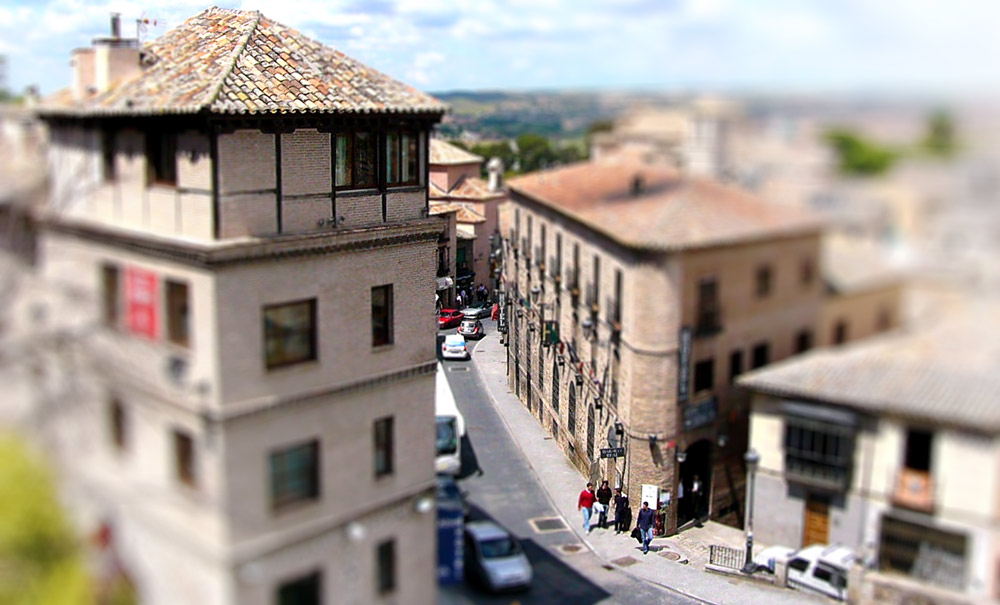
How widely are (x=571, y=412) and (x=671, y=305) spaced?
9.48m

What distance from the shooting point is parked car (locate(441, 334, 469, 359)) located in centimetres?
2778

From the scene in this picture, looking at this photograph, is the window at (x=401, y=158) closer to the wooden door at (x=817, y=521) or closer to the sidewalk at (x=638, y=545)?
the sidewalk at (x=638, y=545)

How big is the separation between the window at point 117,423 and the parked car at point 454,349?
545 inches

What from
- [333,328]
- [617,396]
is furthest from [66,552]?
[617,396]

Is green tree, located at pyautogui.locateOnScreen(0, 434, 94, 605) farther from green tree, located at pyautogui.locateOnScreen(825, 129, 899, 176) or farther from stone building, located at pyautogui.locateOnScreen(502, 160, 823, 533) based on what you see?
green tree, located at pyautogui.locateOnScreen(825, 129, 899, 176)

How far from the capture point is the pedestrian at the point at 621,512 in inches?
796

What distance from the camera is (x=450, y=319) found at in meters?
29.8

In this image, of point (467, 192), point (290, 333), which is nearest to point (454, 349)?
point (467, 192)

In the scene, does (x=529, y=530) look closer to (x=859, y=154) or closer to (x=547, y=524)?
(x=547, y=524)

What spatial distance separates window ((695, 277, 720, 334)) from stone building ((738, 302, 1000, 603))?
798 mm

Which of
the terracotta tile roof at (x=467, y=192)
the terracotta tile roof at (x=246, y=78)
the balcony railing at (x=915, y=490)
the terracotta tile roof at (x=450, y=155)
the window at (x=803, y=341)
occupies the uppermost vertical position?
the terracotta tile roof at (x=246, y=78)

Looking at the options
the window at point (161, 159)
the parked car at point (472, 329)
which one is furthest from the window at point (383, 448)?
the parked car at point (472, 329)

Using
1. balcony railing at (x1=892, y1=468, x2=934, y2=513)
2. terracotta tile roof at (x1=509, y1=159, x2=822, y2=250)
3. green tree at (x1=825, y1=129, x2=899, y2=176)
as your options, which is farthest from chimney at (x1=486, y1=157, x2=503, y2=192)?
balcony railing at (x1=892, y1=468, x2=934, y2=513)

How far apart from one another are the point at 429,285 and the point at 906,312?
8.33m
